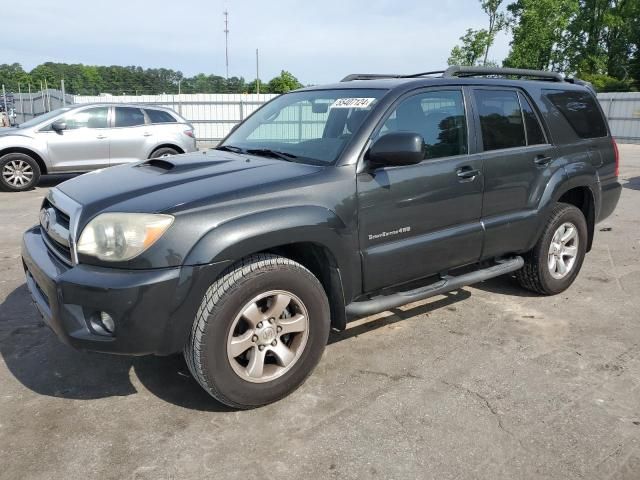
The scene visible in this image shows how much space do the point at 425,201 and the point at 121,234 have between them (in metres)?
1.85

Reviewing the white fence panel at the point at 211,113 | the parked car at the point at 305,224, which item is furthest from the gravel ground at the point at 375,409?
the white fence panel at the point at 211,113

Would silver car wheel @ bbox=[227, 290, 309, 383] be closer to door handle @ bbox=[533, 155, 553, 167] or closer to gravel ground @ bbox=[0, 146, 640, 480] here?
gravel ground @ bbox=[0, 146, 640, 480]

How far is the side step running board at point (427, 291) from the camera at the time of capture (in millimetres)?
3271

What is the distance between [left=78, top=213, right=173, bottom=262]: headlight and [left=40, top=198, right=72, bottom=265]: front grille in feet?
0.62

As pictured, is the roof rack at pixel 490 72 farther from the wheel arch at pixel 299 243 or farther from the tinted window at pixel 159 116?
the tinted window at pixel 159 116

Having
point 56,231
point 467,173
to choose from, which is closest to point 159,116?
point 56,231

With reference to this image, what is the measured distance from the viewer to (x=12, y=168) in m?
9.81

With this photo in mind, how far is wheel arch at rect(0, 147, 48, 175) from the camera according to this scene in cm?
977

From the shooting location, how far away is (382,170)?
129 inches

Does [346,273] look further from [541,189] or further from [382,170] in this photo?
[541,189]

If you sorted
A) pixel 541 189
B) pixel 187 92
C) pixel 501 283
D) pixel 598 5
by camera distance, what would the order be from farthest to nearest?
pixel 598 5 → pixel 187 92 → pixel 501 283 → pixel 541 189

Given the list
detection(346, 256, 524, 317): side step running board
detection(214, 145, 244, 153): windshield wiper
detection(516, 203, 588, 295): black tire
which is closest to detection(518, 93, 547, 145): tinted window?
detection(516, 203, 588, 295): black tire

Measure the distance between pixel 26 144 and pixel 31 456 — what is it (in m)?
8.65

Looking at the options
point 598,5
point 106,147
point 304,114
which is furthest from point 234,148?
point 598,5
